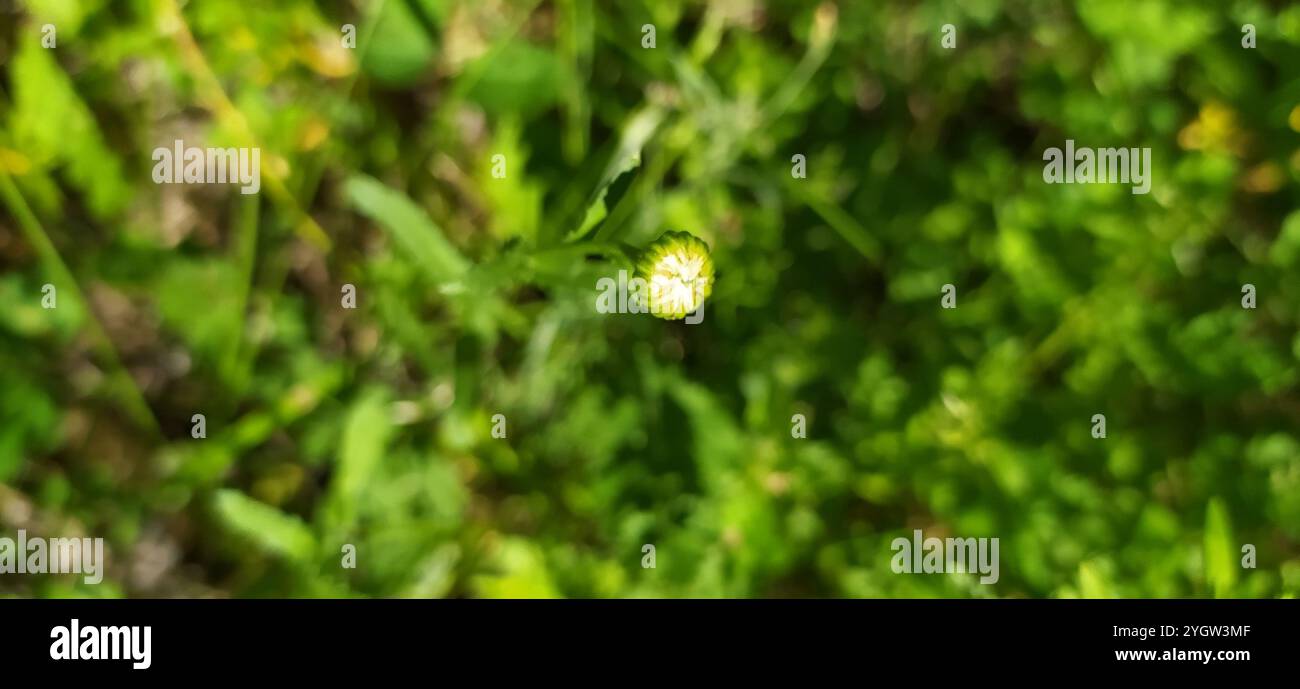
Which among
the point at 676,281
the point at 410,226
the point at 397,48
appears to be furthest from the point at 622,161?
the point at 397,48

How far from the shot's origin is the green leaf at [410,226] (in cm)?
147

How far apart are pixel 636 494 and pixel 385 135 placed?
716mm

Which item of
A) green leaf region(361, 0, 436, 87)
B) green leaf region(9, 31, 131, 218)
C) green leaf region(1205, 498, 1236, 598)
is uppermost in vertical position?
green leaf region(361, 0, 436, 87)

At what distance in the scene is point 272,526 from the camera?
1.65m

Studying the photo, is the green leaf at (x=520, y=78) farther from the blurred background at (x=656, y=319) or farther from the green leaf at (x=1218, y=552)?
the green leaf at (x=1218, y=552)

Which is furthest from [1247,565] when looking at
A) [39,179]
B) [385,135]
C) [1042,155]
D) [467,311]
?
[39,179]

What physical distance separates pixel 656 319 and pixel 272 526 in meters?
0.66

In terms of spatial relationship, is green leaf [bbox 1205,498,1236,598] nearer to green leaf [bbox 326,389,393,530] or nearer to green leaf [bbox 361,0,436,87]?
green leaf [bbox 326,389,393,530]

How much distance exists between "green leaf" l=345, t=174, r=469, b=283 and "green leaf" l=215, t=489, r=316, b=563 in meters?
0.47

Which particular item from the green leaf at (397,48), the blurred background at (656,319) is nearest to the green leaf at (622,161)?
the blurred background at (656,319)

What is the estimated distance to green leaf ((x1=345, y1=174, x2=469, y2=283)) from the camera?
1.47 m

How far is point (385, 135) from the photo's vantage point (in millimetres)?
1778

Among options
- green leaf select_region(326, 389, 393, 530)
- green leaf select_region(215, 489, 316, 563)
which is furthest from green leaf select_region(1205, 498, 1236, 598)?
green leaf select_region(215, 489, 316, 563)

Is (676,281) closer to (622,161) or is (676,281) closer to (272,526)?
(622,161)
